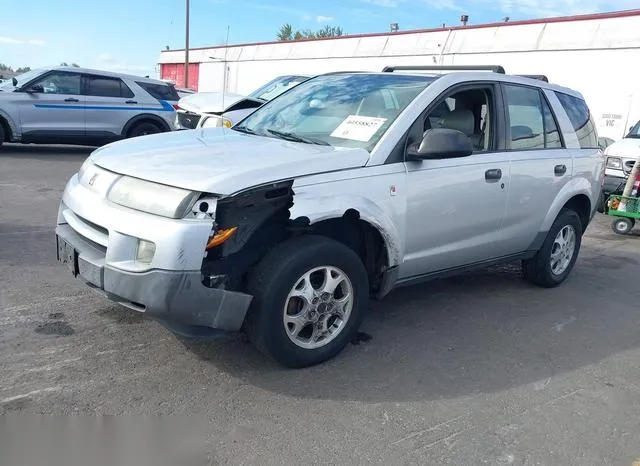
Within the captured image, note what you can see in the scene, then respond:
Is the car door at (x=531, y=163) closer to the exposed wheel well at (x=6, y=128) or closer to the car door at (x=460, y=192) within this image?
the car door at (x=460, y=192)

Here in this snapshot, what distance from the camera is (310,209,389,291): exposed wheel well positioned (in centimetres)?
368

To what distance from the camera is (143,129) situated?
43.2ft

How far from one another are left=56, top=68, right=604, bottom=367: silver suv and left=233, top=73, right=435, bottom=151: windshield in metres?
0.02

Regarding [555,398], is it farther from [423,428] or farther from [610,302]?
[610,302]

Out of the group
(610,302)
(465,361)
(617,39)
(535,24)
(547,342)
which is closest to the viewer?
(465,361)

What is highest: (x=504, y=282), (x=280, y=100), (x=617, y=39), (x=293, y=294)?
(x=617, y=39)

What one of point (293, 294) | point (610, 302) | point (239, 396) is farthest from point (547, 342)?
point (239, 396)

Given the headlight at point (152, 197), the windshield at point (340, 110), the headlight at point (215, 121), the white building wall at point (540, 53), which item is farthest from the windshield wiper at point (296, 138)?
the white building wall at point (540, 53)

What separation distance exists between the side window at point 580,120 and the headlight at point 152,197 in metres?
3.93

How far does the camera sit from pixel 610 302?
538 centimetres

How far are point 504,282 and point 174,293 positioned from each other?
12.3 ft

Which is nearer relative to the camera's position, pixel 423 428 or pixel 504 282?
pixel 423 428

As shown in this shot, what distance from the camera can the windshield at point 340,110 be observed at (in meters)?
3.98

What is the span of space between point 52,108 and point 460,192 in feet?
33.5
